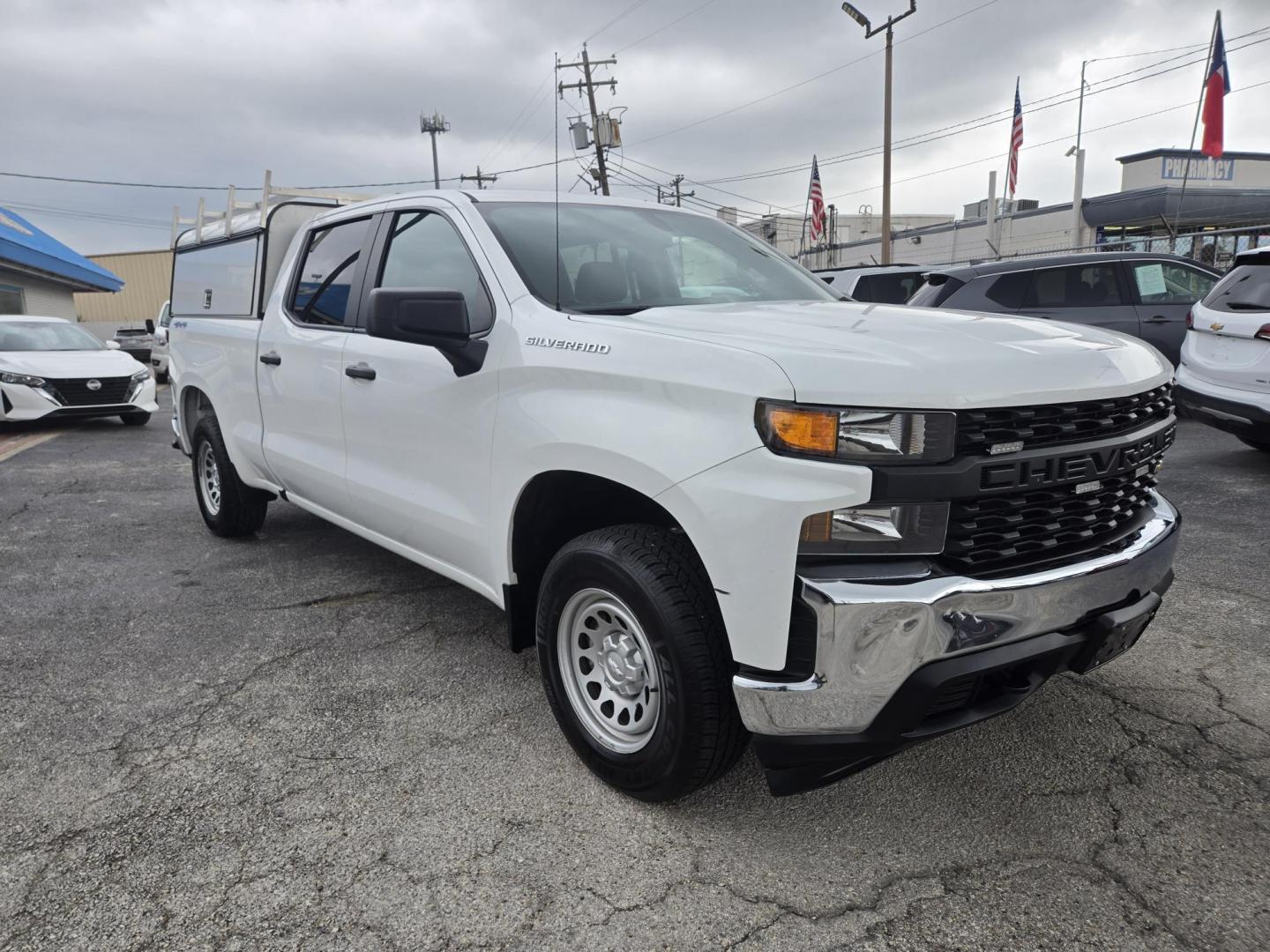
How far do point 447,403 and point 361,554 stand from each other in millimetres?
2578

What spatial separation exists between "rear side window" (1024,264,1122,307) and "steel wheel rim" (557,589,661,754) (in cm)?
806

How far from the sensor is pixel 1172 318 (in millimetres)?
9336

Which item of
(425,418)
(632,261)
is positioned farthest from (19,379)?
(632,261)

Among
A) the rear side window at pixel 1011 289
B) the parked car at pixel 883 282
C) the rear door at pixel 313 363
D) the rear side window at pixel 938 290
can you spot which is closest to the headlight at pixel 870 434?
the rear door at pixel 313 363

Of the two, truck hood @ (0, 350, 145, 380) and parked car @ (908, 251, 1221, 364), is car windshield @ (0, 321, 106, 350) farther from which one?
parked car @ (908, 251, 1221, 364)

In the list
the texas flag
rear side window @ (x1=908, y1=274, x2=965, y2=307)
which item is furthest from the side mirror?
the texas flag

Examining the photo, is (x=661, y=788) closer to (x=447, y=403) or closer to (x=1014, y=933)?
Answer: (x=1014, y=933)

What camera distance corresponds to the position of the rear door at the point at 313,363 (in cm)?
398

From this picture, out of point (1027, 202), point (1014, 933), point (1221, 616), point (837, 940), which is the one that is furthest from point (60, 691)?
point (1027, 202)

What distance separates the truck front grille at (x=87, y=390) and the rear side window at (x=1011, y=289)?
35.6 feet

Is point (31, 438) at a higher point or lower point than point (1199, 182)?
lower

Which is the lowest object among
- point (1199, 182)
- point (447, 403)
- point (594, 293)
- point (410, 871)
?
point (410, 871)

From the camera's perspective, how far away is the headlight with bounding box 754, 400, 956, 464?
82.8 inches

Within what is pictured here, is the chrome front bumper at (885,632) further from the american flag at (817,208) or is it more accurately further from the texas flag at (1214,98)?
the american flag at (817,208)
